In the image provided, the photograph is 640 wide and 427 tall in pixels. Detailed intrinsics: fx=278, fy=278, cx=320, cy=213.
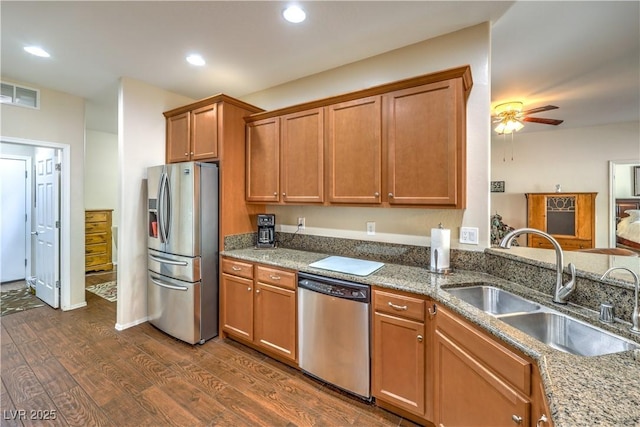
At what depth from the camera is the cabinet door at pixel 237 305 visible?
2.57m

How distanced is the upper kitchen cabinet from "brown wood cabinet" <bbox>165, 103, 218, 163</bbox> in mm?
370

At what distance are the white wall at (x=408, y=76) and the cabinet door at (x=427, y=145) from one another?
214 millimetres

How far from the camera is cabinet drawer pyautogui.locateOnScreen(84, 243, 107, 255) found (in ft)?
16.5

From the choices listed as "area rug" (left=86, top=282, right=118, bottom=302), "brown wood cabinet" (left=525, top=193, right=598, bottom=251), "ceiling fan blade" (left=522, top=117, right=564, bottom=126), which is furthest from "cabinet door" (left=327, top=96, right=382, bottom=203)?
"brown wood cabinet" (left=525, top=193, right=598, bottom=251)

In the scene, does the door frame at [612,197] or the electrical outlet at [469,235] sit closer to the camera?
the electrical outlet at [469,235]

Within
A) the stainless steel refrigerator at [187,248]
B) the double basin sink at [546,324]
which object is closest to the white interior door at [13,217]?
the stainless steel refrigerator at [187,248]

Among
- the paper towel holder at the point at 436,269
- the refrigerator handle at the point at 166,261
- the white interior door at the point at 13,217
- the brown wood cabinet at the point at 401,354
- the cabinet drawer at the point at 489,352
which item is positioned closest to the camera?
the cabinet drawer at the point at 489,352

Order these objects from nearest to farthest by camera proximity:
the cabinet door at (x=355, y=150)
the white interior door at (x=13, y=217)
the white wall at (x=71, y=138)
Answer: the cabinet door at (x=355, y=150) → the white wall at (x=71, y=138) → the white interior door at (x=13, y=217)

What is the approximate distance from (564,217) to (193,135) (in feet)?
19.8

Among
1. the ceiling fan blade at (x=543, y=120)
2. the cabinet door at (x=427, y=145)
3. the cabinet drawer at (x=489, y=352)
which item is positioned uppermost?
the ceiling fan blade at (x=543, y=120)

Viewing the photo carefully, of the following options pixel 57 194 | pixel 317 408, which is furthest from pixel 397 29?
pixel 57 194

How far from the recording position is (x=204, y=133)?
2910 mm

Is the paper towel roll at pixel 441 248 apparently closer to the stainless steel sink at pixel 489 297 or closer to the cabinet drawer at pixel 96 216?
the stainless steel sink at pixel 489 297

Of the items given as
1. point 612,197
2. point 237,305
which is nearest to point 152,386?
point 237,305
